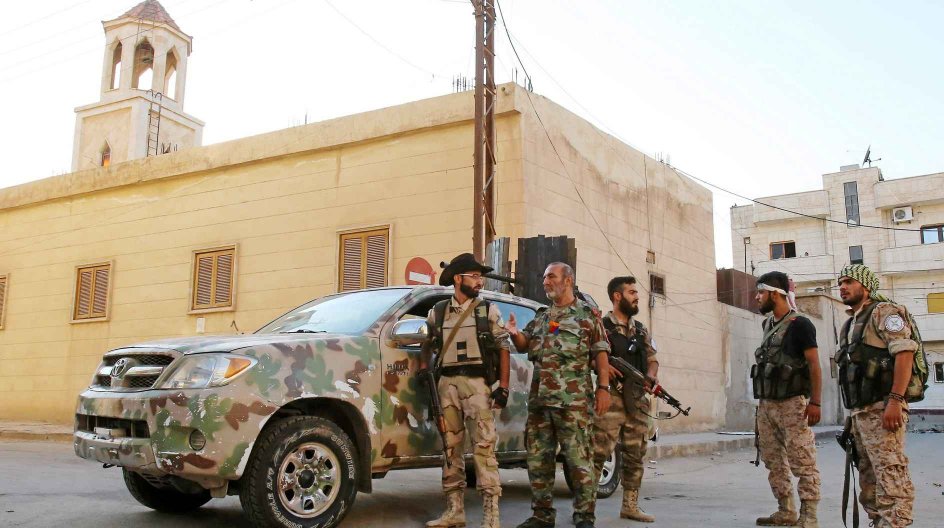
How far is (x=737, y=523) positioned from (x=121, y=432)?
427cm

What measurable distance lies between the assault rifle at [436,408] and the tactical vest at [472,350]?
10 centimetres

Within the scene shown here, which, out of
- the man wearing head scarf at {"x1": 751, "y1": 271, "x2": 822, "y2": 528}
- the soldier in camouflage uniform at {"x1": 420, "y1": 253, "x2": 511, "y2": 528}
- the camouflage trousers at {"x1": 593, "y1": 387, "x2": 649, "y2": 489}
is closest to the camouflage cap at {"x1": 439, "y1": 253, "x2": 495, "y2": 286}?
the soldier in camouflage uniform at {"x1": 420, "y1": 253, "x2": 511, "y2": 528}

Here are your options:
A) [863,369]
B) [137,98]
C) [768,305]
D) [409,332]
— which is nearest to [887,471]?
[863,369]

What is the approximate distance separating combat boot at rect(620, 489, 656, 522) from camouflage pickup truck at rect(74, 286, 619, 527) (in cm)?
153

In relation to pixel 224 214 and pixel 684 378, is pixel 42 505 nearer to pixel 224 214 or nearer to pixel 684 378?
pixel 224 214

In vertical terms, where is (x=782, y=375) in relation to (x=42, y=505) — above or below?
above

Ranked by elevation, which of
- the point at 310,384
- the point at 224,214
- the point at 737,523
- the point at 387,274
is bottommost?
the point at 737,523

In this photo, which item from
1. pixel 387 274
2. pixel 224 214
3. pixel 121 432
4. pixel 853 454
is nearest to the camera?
pixel 121 432

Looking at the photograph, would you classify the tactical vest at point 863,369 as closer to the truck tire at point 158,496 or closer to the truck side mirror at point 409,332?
the truck side mirror at point 409,332

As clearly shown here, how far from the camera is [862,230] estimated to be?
4206cm

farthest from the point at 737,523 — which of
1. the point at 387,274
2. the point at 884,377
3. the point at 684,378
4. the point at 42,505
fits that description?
the point at 684,378

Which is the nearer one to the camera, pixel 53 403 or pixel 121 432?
pixel 121 432

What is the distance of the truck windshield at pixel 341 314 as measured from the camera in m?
5.66

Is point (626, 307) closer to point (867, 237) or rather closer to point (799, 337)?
point (799, 337)
